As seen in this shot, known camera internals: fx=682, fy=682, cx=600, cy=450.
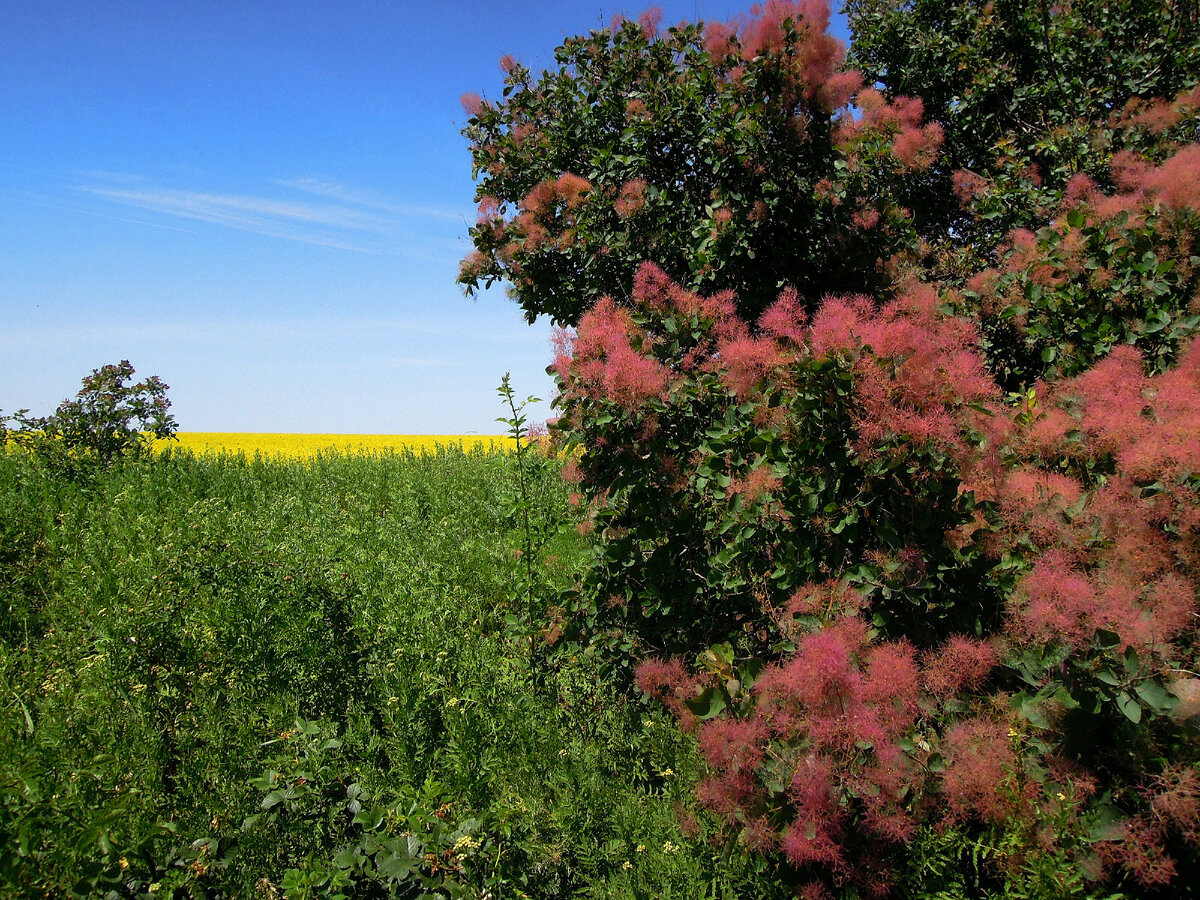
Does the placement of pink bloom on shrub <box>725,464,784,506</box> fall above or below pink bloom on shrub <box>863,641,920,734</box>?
above

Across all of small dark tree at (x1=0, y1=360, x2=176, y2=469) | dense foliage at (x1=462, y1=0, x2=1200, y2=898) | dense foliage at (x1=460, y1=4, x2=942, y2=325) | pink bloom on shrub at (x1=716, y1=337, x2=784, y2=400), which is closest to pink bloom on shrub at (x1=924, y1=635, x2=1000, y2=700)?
dense foliage at (x1=462, y1=0, x2=1200, y2=898)

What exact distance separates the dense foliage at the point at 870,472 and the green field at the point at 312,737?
379 mm

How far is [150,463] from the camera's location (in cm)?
898

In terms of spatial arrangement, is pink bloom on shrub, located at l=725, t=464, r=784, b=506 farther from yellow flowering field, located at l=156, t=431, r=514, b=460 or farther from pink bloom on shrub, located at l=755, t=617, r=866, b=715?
yellow flowering field, located at l=156, t=431, r=514, b=460

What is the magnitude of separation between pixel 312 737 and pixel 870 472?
7.58 feet

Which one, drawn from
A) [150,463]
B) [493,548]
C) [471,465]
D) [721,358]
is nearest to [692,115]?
[721,358]

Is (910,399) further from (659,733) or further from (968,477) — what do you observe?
(659,733)

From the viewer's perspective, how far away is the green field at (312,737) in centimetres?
213

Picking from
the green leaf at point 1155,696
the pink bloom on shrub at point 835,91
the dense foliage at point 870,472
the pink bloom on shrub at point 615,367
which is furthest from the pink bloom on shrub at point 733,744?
the pink bloom on shrub at point 835,91

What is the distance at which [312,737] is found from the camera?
2.66 meters

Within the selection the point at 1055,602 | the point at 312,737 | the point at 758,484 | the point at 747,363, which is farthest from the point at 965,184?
the point at 312,737

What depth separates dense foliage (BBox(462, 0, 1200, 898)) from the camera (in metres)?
1.88

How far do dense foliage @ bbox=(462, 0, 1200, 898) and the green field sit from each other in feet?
1.24

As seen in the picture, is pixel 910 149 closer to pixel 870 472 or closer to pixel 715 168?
pixel 715 168
